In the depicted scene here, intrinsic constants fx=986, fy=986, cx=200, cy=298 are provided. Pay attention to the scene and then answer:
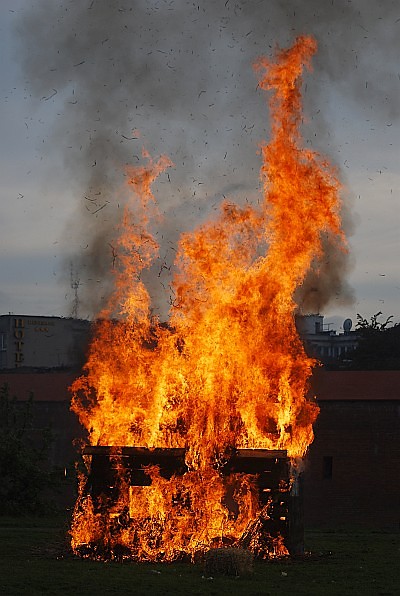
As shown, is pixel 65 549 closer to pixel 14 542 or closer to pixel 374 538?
pixel 14 542

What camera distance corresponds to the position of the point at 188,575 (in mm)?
17016

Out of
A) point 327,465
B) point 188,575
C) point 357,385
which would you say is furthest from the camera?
point 357,385

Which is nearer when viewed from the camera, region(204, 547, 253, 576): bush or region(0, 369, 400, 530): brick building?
region(204, 547, 253, 576): bush

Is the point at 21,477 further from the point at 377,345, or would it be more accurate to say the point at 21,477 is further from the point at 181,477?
the point at 377,345

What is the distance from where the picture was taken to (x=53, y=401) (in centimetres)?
4241

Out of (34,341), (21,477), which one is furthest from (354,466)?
(34,341)

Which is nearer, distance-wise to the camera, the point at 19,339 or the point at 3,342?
the point at 19,339

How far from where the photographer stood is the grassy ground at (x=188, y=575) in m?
15.3

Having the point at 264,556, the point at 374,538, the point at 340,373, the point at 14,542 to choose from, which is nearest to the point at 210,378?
the point at 264,556

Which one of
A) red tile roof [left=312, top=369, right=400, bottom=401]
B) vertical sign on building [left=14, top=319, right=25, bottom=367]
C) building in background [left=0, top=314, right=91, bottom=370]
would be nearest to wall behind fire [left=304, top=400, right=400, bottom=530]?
red tile roof [left=312, top=369, right=400, bottom=401]

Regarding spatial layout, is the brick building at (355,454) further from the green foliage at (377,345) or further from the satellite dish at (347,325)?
the satellite dish at (347,325)

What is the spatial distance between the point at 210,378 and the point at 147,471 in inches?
100

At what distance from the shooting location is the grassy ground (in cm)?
1527

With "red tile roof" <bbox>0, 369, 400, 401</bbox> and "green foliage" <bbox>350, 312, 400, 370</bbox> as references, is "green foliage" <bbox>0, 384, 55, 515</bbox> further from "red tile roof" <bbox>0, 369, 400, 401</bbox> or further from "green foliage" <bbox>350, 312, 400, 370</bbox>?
"green foliage" <bbox>350, 312, 400, 370</bbox>
